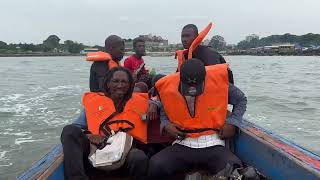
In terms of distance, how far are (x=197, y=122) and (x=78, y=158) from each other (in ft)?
2.94

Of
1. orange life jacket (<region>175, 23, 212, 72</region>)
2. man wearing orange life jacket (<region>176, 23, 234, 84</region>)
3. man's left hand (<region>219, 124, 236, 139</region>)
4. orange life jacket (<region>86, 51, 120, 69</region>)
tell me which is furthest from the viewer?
orange life jacket (<region>86, 51, 120, 69</region>)

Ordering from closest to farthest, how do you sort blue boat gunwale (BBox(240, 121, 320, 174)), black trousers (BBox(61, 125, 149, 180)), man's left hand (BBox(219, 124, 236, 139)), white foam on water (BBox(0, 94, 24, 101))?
blue boat gunwale (BBox(240, 121, 320, 174))
black trousers (BBox(61, 125, 149, 180))
man's left hand (BBox(219, 124, 236, 139))
white foam on water (BBox(0, 94, 24, 101))

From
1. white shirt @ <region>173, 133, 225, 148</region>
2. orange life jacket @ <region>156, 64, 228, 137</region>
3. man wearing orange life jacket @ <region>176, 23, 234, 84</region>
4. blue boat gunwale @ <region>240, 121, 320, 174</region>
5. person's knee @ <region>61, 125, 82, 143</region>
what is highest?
man wearing orange life jacket @ <region>176, 23, 234, 84</region>

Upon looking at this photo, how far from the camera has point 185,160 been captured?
331 centimetres

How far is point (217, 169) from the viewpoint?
3.22m

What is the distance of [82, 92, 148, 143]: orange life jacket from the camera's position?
3.38 metres

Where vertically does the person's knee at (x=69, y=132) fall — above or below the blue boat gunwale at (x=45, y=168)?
above

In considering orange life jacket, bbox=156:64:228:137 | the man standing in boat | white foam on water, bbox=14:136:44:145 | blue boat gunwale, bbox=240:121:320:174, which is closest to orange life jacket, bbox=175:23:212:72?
orange life jacket, bbox=156:64:228:137

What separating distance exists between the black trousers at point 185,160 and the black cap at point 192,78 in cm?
43

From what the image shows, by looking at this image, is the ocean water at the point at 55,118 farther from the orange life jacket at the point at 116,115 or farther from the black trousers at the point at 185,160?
the black trousers at the point at 185,160

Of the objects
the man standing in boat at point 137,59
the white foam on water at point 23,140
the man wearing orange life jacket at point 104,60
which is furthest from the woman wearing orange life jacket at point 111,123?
the white foam on water at point 23,140

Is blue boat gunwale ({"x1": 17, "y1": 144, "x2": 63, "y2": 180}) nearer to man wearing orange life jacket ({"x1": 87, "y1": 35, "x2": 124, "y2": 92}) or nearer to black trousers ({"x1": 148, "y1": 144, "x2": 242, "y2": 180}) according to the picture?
black trousers ({"x1": 148, "y1": 144, "x2": 242, "y2": 180})

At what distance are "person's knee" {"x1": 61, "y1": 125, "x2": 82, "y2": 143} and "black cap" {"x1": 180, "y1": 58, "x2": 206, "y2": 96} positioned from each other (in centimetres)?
82

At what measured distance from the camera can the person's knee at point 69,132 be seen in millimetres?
3100
